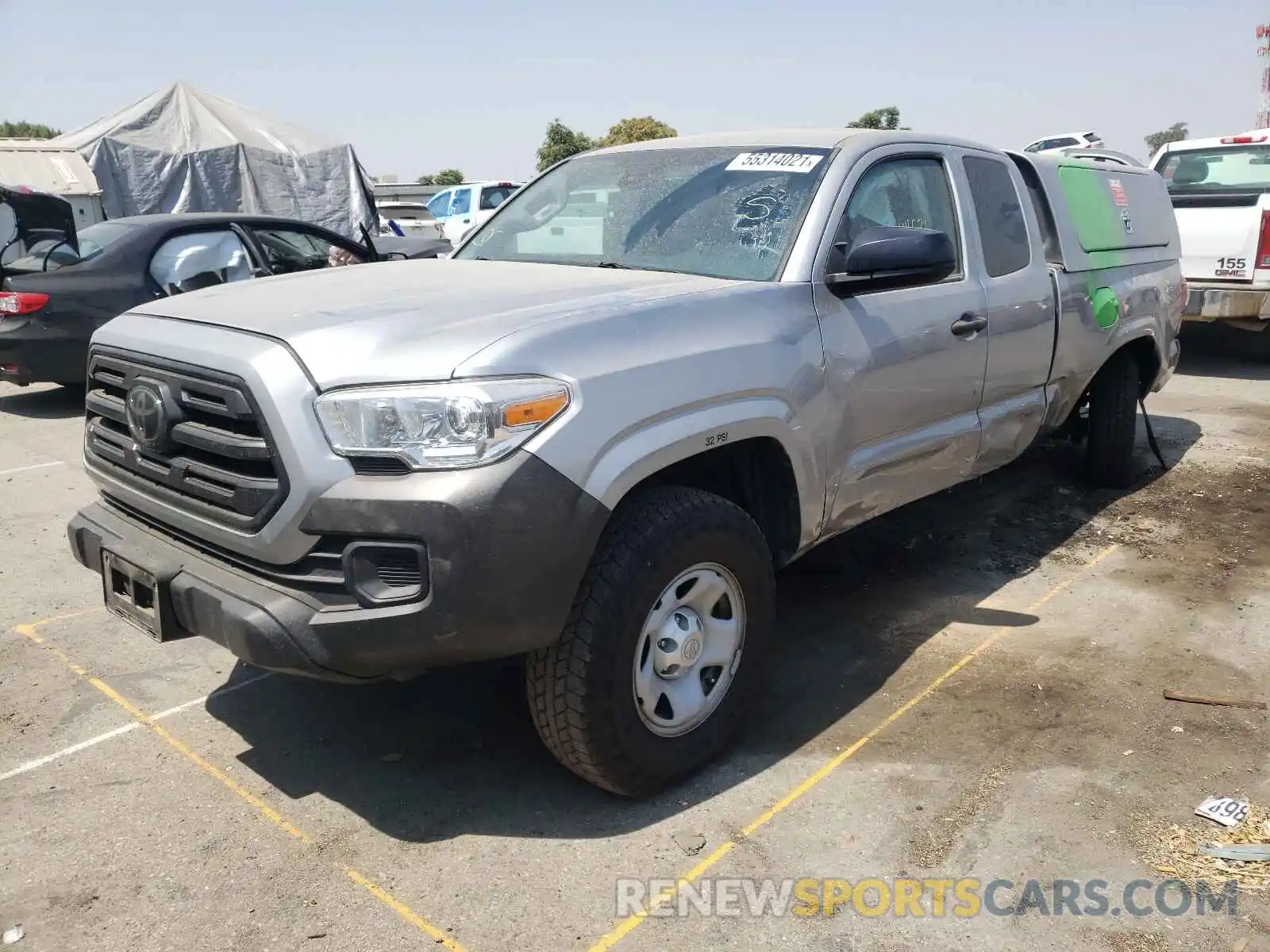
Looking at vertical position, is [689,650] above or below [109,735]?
above

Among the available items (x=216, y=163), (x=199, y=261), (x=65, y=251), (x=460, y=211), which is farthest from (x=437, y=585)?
(x=460, y=211)

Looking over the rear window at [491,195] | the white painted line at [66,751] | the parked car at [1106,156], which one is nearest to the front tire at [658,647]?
the white painted line at [66,751]

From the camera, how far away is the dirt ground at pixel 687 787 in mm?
2475

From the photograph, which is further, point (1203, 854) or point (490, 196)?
point (490, 196)

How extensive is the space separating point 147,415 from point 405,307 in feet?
2.47

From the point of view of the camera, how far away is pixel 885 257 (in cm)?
328

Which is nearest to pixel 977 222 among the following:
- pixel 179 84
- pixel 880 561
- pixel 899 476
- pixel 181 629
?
pixel 899 476

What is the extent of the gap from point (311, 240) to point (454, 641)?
695 centimetres

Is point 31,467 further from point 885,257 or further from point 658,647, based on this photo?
point 885,257

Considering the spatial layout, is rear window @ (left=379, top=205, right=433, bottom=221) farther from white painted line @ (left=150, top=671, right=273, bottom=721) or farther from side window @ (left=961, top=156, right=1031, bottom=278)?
white painted line @ (left=150, top=671, right=273, bottom=721)

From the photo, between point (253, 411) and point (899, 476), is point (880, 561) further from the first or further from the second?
point (253, 411)

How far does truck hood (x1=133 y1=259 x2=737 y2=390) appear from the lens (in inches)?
98.8

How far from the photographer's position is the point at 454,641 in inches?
96.1

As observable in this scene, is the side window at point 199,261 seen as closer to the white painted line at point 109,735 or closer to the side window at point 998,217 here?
the white painted line at point 109,735
